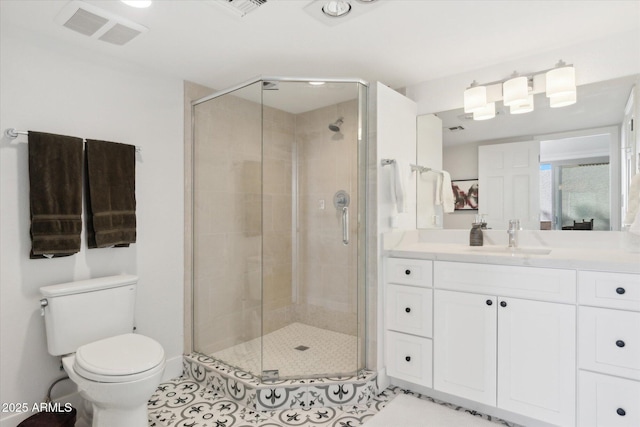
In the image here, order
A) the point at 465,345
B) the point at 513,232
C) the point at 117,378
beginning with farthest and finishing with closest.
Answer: the point at 513,232, the point at 465,345, the point at 117,378

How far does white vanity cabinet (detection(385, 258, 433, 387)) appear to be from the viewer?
229 centimetres

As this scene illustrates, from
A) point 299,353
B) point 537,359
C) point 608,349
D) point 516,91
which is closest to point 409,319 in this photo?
point 537,359

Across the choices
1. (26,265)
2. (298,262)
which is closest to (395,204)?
(298,262)

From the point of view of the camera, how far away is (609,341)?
5.69 ft

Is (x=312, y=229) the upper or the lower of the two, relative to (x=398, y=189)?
lower

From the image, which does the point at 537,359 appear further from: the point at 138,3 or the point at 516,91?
the point at 138,3

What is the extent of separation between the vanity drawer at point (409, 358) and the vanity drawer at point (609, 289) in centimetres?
89

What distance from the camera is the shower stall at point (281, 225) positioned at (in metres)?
2.49

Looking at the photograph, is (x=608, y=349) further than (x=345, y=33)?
No

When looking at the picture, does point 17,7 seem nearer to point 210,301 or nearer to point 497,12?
point 210,301

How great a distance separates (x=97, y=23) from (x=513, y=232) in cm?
278

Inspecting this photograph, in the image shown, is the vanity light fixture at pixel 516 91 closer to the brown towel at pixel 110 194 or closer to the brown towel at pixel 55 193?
the brown towel at pixel 110 194

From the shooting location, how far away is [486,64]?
8.23 feet

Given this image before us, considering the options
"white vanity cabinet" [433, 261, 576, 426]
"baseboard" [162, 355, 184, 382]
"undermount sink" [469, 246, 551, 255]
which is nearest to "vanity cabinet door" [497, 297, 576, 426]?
"white vanity cabinet" [433, 261, 576, 426]
